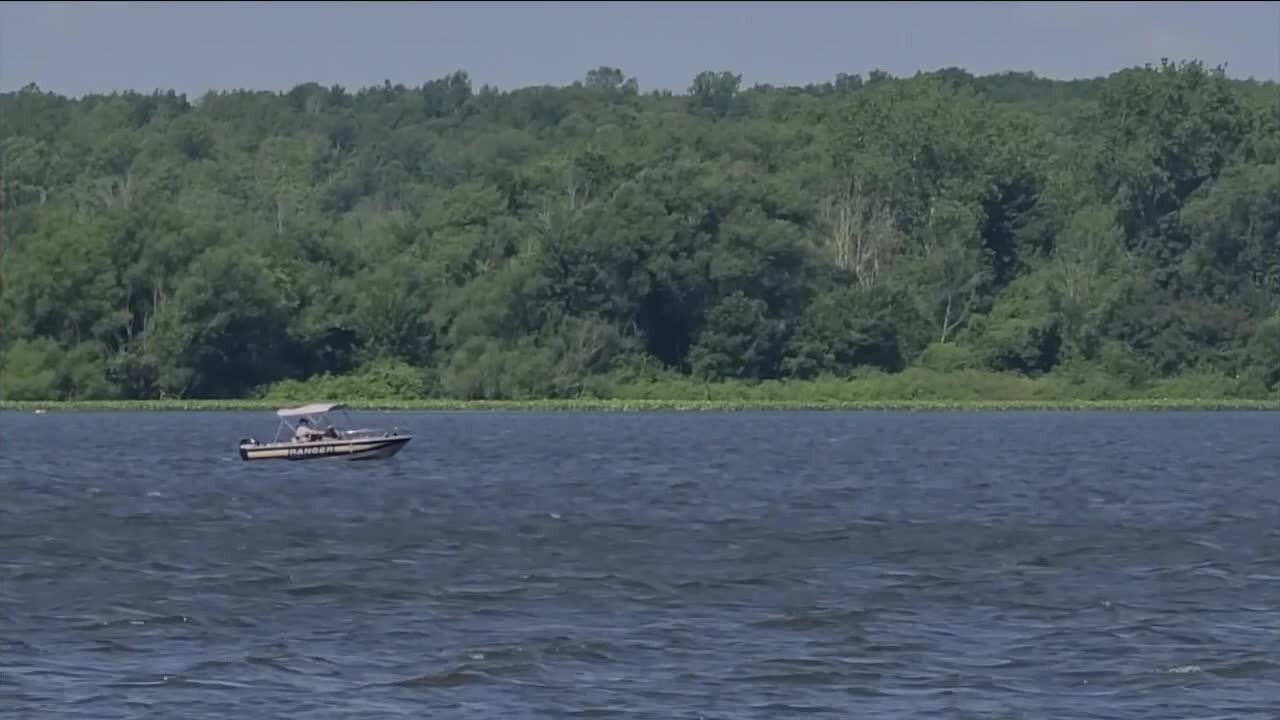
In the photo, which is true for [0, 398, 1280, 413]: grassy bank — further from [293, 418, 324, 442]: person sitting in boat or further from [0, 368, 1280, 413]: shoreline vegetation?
[293, 418, 324, 442]: person sitting in boat

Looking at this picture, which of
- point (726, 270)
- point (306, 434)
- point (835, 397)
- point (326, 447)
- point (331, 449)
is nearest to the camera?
point (326, 447)

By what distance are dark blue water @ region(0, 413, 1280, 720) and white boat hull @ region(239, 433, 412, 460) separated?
51.7 inches

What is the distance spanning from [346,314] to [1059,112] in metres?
63.4

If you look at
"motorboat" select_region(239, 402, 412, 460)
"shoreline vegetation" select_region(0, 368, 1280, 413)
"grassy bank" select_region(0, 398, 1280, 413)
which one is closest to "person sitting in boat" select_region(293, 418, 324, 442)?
"motorboat" select_region(239, 402, 412, 460)

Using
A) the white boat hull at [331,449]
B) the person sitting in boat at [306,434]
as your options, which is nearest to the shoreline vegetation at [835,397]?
the person sitting in boat at [306,434]

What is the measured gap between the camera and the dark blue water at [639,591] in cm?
2403

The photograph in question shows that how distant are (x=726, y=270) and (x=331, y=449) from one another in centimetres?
4457

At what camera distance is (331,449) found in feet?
224

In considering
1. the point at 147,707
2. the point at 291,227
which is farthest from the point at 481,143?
the point at 147,707

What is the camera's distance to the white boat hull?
67625 mm

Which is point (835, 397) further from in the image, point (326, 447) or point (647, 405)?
point (326, 447)

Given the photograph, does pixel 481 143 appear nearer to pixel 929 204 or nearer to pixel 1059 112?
pixel 1059 112

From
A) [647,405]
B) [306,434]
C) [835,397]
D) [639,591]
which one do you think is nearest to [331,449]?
[306,434]

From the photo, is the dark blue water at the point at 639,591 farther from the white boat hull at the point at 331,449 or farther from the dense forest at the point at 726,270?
the dense forest at the point at 726,270
